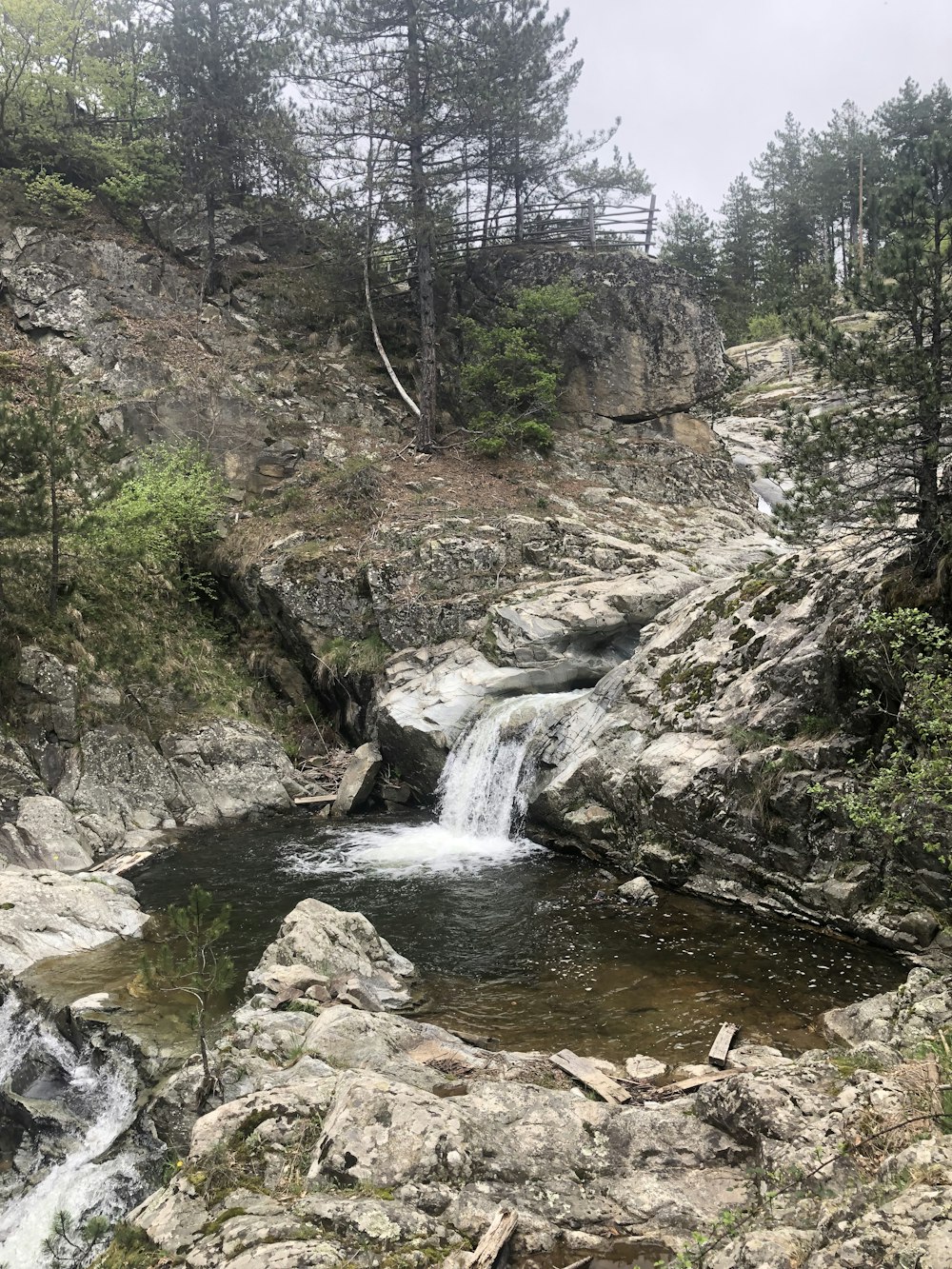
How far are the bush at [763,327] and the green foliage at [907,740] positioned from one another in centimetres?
4319

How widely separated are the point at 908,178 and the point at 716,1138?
11403 mm

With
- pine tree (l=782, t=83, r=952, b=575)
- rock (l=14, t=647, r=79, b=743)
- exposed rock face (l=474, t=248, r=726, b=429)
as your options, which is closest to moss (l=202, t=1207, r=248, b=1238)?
pine tree (l=782, t=83, r=952, b=575)

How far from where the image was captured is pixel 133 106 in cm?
3184

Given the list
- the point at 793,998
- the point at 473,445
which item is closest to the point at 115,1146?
the point at 793,998

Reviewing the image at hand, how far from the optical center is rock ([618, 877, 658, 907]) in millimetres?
12617

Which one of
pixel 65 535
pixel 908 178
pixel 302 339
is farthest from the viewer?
pixel 302 339

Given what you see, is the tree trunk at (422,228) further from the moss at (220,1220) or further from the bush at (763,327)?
the bush at (763,327)

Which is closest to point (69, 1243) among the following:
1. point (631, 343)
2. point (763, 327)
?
point (631, 343)

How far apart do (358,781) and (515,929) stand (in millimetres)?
8178

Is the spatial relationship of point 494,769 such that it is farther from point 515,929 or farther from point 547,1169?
point 547,1169

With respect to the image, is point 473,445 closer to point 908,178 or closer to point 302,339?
point 302,339

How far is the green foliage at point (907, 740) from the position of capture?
8422 mm

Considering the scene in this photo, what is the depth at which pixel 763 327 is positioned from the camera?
49781mm

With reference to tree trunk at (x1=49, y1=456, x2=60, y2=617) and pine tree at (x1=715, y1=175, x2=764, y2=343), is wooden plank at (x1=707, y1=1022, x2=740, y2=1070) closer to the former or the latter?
tree trunk at (x1=49, y1=456, x2=60, y2=617)
